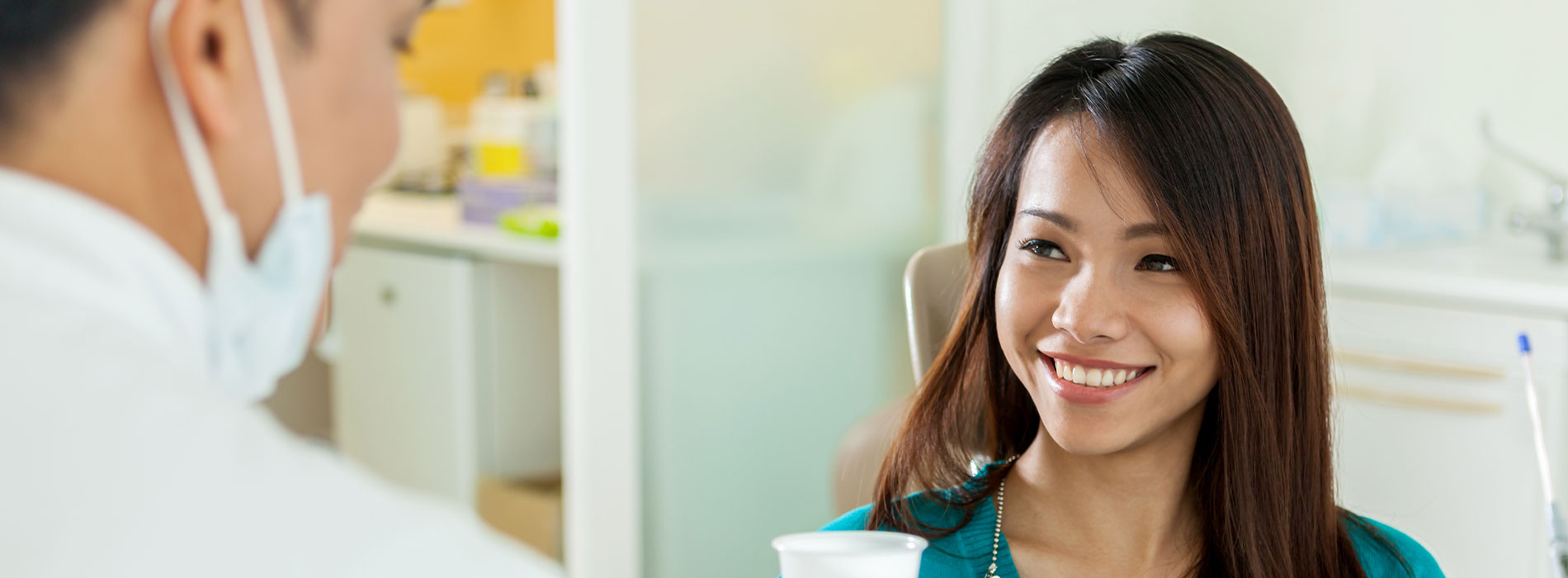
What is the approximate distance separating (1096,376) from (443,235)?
1.88m

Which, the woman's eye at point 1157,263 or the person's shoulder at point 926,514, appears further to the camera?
the person's shoulder at point 926,514

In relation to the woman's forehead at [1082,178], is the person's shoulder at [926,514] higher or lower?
lower

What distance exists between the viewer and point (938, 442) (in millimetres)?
1210

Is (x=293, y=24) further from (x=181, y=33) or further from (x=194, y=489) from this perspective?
(x=194, y=489)

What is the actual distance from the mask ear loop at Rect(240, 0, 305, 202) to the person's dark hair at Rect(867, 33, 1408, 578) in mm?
644

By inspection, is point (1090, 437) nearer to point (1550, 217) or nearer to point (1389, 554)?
point (1389, 554)

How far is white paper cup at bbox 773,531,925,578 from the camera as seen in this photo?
75 centimetres

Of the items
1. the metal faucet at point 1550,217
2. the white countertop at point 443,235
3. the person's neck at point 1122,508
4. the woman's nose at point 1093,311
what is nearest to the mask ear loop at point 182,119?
the woman's nose at point 1093,311

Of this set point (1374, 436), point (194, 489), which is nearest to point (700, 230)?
point (1374, 436)

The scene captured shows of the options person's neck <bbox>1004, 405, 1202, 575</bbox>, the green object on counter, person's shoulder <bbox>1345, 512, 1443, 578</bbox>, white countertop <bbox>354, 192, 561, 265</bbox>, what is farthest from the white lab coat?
the green object on counter

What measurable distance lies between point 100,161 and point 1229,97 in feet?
2.58

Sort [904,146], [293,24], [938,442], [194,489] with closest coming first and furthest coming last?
1. [194,489]
2. [293,24]
3. [938,442]
4. [904,146]

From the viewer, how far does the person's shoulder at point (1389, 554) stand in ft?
3.59

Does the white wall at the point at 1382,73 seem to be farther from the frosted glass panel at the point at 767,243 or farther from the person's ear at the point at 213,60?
the person's ear at the point at 213,60
